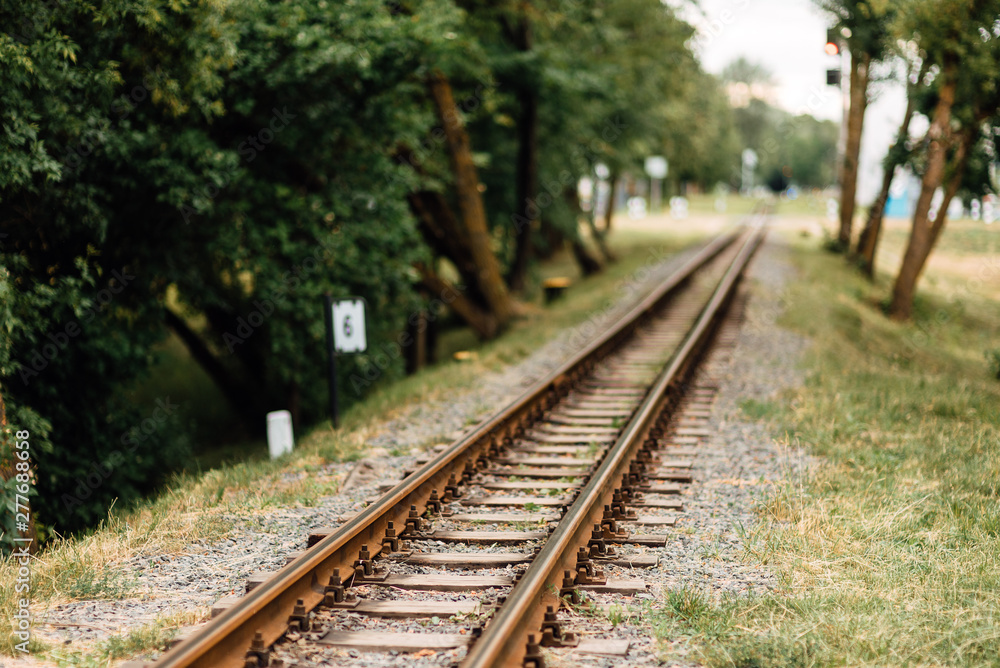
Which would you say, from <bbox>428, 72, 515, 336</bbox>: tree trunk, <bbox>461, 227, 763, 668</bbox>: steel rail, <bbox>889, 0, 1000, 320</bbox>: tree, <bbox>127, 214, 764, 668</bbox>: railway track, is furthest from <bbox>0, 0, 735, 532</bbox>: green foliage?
<bbox>889, 0, 1000, 320</bbox>: tree

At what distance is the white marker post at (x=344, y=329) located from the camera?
9578mm

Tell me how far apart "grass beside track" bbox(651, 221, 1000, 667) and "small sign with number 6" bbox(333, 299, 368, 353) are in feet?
13.7

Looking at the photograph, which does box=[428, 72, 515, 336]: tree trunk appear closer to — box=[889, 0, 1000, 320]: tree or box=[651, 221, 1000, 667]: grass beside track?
box=[651, 221, 1000, 667]: grass beside track

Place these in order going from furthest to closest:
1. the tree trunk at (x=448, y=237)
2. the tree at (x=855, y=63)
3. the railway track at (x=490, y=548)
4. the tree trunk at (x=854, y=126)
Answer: the tree trunk at (x=854, y=126)
the tree at (x=855, y=63)
the tree trunk at (x=448, y=237)
the railway track at (x=490, y=548)

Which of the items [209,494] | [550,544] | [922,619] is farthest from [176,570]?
[922,619]

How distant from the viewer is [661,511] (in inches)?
255

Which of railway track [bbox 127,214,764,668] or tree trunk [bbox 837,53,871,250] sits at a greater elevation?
tree trunk [bbox 837,53,871,250]

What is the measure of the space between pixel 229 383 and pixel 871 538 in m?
15.2

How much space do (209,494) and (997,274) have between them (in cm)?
3075

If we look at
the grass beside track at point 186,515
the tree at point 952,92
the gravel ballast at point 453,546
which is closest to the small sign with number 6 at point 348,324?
the grass beside track at point 186,515

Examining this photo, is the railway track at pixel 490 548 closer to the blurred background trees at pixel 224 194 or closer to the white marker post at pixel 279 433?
the white marker post at pixel 279 433

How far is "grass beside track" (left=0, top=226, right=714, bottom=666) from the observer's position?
459 cm

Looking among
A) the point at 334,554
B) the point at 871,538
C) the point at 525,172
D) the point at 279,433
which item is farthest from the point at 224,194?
the point at 525,172

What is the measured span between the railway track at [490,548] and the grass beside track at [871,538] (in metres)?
0.66
